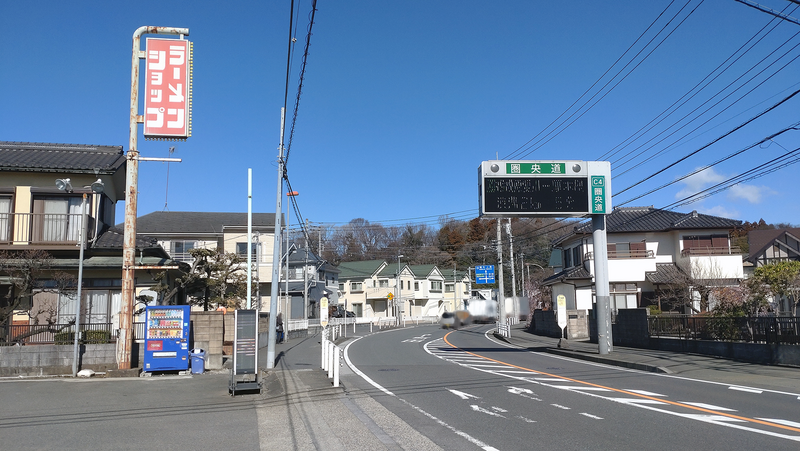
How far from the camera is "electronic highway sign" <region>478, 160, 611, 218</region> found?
2158 cm

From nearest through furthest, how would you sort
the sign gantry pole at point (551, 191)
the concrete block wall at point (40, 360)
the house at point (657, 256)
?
the concrete block wall at point (40, 360) → the sign gantry pole at point (551, 191) → the house at point (657, 256)

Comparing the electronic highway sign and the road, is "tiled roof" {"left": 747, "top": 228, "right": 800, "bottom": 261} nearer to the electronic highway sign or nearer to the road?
the electronic highway sign

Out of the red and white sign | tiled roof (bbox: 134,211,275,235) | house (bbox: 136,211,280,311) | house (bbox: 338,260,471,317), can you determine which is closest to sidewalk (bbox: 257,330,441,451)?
the red and white sign

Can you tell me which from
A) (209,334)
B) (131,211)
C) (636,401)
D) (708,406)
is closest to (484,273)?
(209,334)

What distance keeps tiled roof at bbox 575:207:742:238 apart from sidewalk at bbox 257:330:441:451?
26.7 m

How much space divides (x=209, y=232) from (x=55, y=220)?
24.7 metres

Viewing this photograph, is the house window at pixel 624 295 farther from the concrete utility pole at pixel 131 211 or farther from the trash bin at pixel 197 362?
the concrete utility pole at pixel 131 211

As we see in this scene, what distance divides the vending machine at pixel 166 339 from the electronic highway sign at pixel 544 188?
36.9ft

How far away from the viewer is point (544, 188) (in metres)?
21.8

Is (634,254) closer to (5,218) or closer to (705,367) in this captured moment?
(705,367)

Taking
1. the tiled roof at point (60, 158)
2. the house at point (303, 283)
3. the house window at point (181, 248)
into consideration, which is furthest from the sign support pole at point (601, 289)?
the house at point (303, 283)

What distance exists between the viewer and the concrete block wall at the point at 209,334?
17938 millimetres

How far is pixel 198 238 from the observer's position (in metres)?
45.0

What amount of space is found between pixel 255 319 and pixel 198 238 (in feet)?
110
